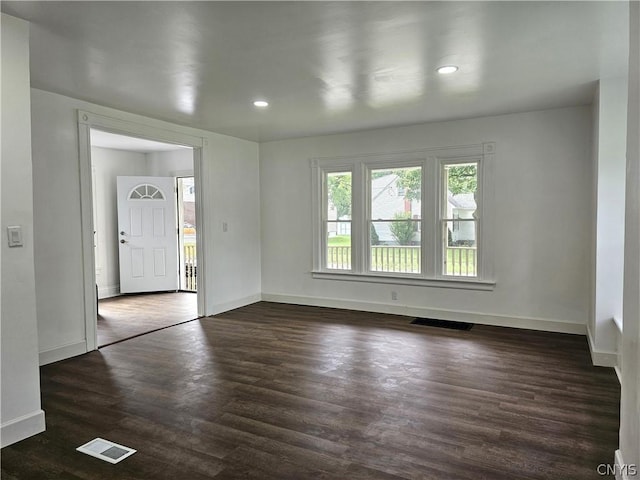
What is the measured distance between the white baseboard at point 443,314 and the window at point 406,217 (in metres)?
0.35

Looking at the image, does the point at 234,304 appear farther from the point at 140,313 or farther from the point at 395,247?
the point at 395,247

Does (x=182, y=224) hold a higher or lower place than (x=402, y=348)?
higher

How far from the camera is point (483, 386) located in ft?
11.0

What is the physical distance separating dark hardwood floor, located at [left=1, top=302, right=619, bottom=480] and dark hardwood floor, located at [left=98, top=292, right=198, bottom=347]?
447 mm

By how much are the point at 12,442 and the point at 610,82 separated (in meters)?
5.07

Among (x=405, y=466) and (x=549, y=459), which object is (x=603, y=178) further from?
(x=405, y=466)

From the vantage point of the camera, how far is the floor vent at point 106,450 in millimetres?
2416

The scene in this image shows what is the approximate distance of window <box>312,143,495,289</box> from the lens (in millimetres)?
5305

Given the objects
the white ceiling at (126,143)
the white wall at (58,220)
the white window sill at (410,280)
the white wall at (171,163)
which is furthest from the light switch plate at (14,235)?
the white wall at (171,163)

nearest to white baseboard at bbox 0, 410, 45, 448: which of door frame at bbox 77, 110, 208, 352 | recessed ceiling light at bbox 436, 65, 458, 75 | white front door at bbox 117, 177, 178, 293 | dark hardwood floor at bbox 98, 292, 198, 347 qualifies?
door frame at bbox 77, 110, 208, 352

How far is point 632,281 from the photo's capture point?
1.95 m

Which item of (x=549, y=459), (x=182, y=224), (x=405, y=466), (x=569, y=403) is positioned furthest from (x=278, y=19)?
(x=182, y=224)

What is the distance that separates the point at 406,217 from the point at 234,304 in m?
2.72

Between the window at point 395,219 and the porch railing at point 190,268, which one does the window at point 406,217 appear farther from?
the porch railing at point 190,268
